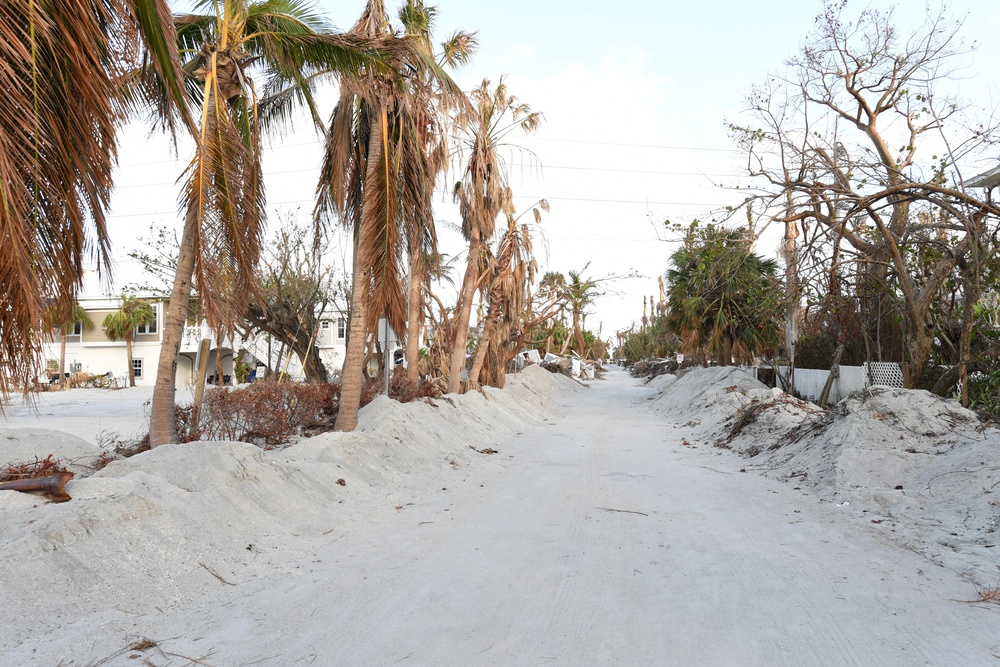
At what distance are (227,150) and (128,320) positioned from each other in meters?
42.1

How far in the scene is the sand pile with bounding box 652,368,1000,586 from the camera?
241 inches

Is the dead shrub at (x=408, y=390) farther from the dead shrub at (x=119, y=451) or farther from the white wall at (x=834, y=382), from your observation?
the white wall at (x=834, y=382)

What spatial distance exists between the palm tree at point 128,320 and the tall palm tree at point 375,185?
37.6 metres

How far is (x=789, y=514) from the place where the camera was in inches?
289

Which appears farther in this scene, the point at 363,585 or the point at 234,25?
the point at 234,25

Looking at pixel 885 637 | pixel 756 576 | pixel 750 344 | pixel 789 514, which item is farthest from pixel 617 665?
pixel 750 344

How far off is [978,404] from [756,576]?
36.8 ft

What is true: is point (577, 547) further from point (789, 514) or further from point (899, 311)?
point (899, 311)

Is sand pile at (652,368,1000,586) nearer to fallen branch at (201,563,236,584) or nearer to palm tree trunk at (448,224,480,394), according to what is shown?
fallen branch at (201,563,236,584)

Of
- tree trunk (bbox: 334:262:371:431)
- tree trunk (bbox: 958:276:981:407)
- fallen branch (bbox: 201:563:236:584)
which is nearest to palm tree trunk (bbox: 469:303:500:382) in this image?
tree trunk (bbox: 334:262:371:431)

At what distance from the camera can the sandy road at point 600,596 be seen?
3762mm

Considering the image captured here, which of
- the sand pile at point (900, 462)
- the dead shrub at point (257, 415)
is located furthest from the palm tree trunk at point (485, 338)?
the dead shrub at point (257, 415)

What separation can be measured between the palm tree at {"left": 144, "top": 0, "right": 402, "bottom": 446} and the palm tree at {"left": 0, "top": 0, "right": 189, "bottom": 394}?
98.8 inches

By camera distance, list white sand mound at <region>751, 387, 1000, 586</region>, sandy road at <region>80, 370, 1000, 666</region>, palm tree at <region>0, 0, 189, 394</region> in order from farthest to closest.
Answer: white sand mound at <region>751, 387, 1000, 586</region>, palm tree at <region>0, 0, 189, 394</region>, sandy road at <region>80, 370, 1000, 666</region>
